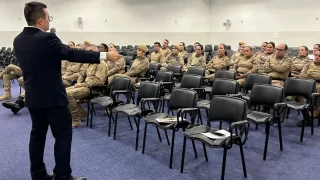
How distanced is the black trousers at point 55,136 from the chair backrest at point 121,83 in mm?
2121

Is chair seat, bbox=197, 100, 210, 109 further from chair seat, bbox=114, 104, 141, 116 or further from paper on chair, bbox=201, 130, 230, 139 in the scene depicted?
paper on chair, bbox=201, 130, 230, 139

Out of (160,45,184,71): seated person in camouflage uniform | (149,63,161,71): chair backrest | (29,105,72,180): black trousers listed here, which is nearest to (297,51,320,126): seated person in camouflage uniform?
(149,63,161,71): chair backrest

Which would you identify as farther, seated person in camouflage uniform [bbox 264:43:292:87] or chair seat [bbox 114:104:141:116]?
seated person in camouflage uniform [bbox 264:43:292:87]

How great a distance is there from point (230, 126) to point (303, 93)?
2.05 m

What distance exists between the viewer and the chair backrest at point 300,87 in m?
3.94

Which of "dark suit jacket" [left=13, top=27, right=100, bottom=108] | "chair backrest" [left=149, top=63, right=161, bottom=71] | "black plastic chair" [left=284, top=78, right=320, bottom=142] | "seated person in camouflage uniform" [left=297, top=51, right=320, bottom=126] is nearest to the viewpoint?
"dark suit jacket" [left=13, top=27, right=100, bottom=108]

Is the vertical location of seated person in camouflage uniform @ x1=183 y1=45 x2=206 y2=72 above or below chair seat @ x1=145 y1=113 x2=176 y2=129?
above

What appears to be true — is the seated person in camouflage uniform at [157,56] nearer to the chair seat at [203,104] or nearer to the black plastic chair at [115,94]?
the black plastic chair at [115,94]

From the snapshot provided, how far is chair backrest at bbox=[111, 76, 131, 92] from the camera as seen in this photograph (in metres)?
4.43

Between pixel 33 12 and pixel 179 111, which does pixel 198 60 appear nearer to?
pixel 179 111

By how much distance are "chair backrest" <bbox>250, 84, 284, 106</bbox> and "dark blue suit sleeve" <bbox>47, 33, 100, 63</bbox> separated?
7.67 feet

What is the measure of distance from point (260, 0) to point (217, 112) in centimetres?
1062

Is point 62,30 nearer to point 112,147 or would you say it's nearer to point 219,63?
point 219,63

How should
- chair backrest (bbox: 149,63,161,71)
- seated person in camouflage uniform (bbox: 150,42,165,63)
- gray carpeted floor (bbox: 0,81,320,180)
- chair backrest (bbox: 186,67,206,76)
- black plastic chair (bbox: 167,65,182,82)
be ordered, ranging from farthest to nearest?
seated person in camouflage uniform (bbox: 150,42,165,63) < chair backrest (bbox: 149,63,161,71) < black plastic chair (bbox: 167,65,182,82) < chair backrest (bbox: 186,67,206,76) < gray carpeted floor (bbox: 0,81,320,180)
